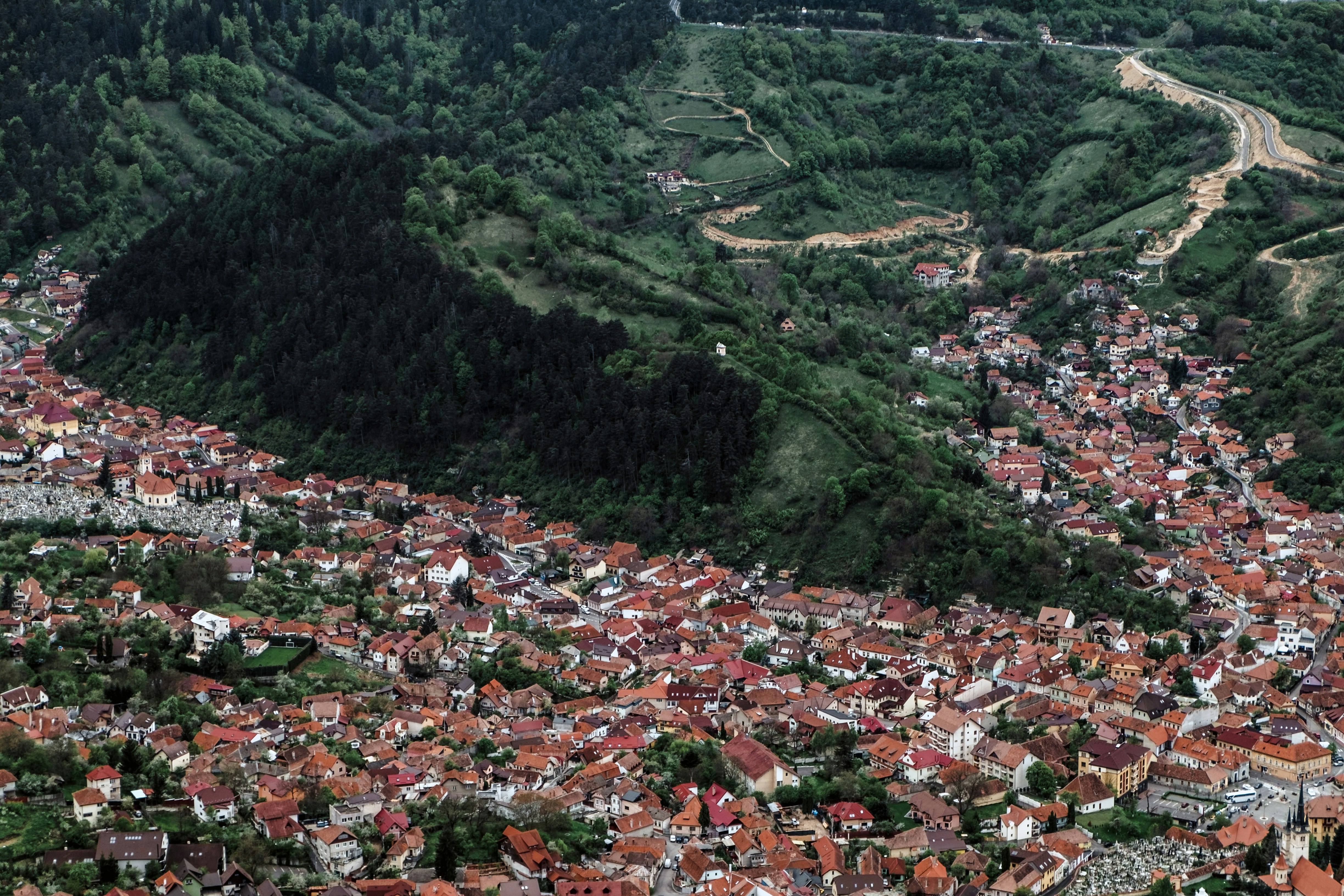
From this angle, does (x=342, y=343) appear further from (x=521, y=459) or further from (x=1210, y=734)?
(x=1210, y=734)

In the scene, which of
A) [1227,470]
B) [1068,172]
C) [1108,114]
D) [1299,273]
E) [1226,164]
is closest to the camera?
[1227,470]

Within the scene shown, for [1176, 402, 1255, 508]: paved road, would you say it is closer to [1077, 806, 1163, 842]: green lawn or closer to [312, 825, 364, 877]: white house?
[1077, 806, 1163, 842]: green lawn

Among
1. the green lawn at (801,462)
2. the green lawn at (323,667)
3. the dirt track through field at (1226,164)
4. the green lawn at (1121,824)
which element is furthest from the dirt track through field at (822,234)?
the green lawn at (1121,824)

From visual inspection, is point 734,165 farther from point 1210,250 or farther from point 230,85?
point 230,85

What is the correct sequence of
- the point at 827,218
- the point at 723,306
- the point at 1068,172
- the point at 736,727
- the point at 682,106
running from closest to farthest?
the point at 736,727 < the point at 723,306 < the point at 827,218 < the point at 1068,172 < the point at 682,106

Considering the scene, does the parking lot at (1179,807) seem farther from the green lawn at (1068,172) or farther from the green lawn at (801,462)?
the green lawn at (1068,172)

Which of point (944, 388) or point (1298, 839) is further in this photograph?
point (944, 388)

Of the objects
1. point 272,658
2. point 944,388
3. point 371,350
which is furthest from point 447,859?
point 944,388
